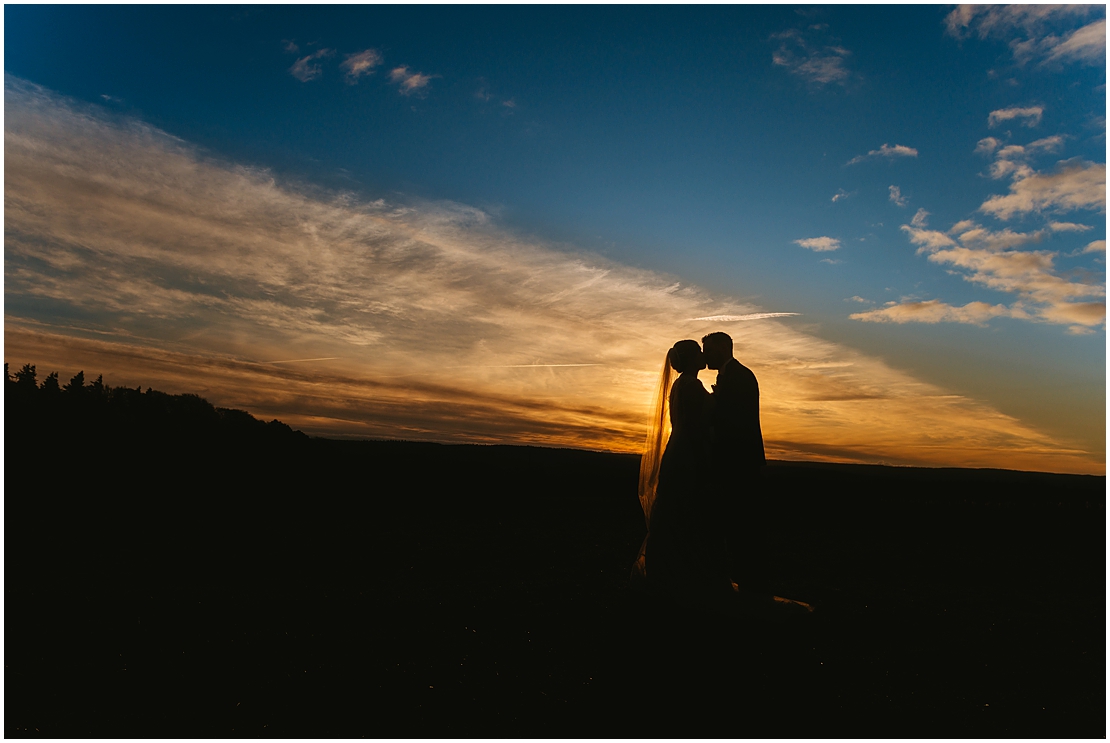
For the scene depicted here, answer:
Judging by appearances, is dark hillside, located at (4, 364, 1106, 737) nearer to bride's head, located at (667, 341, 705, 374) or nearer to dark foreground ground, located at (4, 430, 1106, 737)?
dark foreground ground, located at (4, 430, 1106, 737)

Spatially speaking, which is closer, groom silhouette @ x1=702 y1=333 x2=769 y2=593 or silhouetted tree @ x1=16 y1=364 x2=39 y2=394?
groom silhouette @ x1=702 y1=333 x2=769 y2=593

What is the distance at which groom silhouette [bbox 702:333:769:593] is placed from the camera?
6.04 m

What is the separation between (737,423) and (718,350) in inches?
31.4

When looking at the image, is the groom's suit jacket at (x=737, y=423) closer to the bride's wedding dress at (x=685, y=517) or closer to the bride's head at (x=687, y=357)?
the bride's wedding dress at (x=685, y=517)

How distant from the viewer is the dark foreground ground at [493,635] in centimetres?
371

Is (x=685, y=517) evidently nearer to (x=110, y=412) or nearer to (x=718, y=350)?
(x=718, y=350)

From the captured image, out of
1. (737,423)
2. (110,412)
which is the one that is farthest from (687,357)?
(110,412)

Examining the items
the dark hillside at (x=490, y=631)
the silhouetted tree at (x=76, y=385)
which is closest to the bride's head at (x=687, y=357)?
the dark hillside at (x=490, y=631)

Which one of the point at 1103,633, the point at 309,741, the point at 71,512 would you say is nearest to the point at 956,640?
the point at 1103,633

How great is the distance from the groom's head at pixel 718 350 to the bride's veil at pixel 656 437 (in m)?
0.44

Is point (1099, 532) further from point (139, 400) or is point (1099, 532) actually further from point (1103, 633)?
point (139, 400)

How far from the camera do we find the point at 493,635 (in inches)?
202

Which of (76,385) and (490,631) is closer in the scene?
(490,631)

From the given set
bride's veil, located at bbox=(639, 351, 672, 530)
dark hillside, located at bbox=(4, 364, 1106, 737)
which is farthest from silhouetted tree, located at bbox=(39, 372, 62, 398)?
bride's veil, located at bbox=(639, 351, 672, 530)
